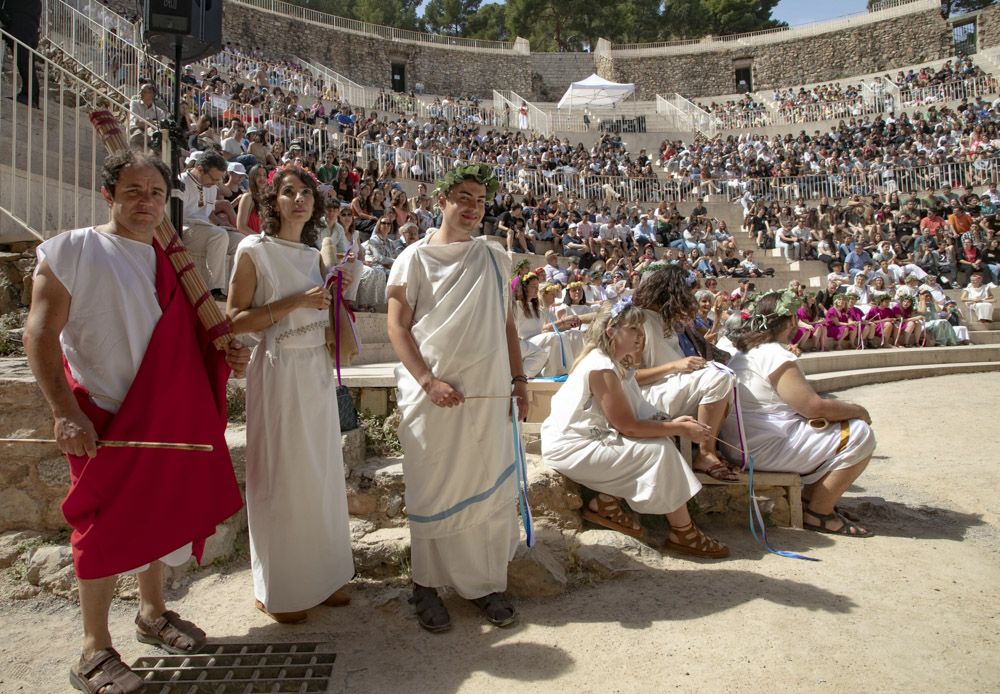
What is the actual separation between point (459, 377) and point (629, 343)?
105 cm

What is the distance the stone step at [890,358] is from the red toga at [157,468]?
26.7ft

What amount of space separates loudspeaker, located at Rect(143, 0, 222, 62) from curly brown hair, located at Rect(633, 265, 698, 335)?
3.10 m

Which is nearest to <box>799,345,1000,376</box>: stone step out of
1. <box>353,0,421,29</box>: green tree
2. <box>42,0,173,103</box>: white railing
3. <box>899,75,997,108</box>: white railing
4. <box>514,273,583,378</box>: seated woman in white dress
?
<box>514,273,583,378</box>: seated woman in white dress

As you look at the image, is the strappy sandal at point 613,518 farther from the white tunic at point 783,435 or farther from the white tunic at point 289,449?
the white tunic at point 289,449

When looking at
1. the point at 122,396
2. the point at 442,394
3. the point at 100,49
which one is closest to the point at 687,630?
the point at 442,394

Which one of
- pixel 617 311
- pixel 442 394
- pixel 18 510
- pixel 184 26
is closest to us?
pixel 442 394

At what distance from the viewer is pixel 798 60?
3594 cm

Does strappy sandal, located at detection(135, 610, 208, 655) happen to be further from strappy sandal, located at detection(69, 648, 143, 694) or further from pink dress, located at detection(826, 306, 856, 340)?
pink dress, located at detection(826, 306, 856, 340)

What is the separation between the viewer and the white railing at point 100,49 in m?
8.63

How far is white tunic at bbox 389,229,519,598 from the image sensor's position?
2.61 metres

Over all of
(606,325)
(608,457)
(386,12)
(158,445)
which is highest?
(386,12)

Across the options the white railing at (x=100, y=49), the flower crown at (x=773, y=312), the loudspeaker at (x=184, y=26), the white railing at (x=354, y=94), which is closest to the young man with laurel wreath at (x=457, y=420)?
the flower crown at (x=773, y=312)

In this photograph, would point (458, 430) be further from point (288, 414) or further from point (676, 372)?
point (676, 372)

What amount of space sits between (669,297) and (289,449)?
→ 92.9 inches
